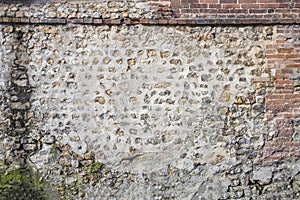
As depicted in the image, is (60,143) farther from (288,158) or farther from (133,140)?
(288,158)

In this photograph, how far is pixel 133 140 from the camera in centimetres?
571

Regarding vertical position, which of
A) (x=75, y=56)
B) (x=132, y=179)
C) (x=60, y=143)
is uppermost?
(x=75, y=56)

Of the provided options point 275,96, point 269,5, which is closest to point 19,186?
point 275,96

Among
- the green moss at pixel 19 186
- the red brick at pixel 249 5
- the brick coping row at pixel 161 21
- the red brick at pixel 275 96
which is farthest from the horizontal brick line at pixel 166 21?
the green moss at pixel 19 186

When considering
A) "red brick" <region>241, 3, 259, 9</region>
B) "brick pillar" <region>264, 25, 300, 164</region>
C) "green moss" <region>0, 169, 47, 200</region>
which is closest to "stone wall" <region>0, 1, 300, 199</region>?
"brick pillar" <region>264, 25, 300, 164</region>

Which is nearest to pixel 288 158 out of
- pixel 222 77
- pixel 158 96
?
pixel 222 77

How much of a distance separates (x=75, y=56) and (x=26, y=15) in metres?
0.82

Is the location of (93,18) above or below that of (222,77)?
above

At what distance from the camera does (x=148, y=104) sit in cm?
568

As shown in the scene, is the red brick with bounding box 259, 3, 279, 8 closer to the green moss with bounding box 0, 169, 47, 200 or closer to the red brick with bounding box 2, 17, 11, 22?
the red brick with bounding box 2, 17, 11, 22

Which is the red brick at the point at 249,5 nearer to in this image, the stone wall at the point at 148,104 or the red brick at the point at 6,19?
the stone wall at the point at 148,104

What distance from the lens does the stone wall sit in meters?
5.64

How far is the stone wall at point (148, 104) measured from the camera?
5.64 m

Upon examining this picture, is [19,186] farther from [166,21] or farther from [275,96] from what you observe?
[275,96]
